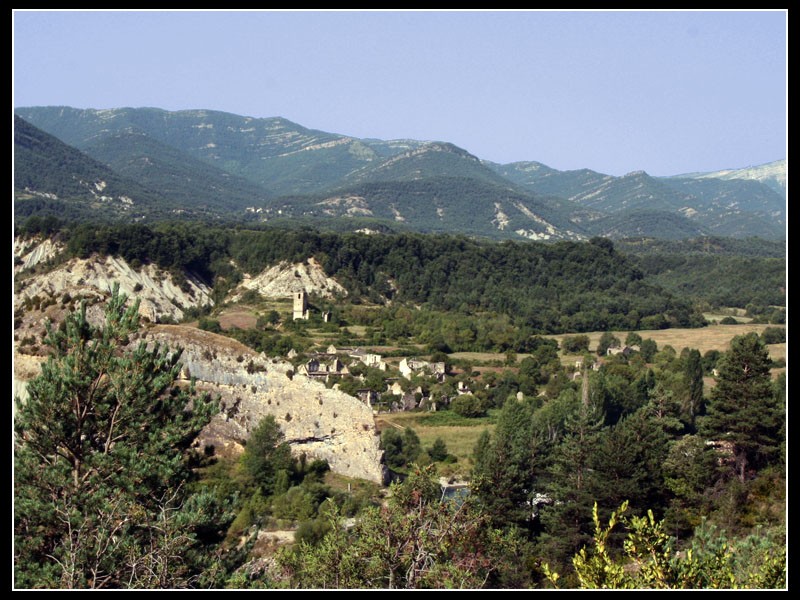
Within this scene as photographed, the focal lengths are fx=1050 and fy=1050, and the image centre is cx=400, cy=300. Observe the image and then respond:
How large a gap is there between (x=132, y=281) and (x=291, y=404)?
4993 centimetres

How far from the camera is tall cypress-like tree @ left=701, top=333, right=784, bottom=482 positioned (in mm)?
22906

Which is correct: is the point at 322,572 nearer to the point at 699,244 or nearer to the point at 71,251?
the point at 71,251

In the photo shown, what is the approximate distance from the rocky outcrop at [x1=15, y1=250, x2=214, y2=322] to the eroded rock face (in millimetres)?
40092

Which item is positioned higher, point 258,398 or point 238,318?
point 238,318

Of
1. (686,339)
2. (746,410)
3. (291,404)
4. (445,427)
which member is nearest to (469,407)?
(445,427)

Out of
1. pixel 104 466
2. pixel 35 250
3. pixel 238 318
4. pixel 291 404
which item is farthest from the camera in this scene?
pixel 35 250

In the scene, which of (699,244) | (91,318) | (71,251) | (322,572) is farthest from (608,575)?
(699,244)

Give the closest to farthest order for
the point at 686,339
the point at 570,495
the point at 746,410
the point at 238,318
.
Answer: the point at 570,495
the point at 746,410
the point at 238,318
the point at 686,339

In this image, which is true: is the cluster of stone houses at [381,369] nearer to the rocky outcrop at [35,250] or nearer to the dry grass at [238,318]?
the dry grass at [238,318]

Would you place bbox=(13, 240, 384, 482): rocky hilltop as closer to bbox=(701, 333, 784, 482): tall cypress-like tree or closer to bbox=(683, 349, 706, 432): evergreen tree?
bbox=(701, 333, 784, 482): tall cypress-like tree

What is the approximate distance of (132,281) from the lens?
68.8 metres

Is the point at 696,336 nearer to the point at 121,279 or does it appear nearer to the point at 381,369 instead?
the point at 381,369

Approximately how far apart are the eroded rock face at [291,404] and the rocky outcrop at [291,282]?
167ft

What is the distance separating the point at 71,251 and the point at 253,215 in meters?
103
